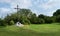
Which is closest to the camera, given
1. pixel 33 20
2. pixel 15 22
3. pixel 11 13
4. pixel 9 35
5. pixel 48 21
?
pixel 9 35

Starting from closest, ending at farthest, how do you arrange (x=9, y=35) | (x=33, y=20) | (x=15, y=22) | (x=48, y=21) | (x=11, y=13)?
(x=9, y=35) → (x=15, y=22) → (x=11, y=13) → (x=33, y=20) → (x=48, y=21)

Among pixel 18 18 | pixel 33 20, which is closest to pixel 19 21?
pixel 18 18

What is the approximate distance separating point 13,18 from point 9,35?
10889mm

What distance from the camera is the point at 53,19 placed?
32.6 metres

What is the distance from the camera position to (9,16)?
2689 centimetres

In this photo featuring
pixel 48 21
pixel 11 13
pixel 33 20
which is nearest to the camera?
pixel 11 13

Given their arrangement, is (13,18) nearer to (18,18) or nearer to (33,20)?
(18,18)

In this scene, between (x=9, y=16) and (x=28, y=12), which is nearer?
(x=9, y=16)

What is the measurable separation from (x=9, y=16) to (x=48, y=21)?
8.66 m

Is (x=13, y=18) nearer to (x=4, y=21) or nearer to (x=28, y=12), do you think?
(x=4, y=21)

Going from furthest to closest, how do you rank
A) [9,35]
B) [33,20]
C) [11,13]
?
[33,20], [11,13], [9,35]

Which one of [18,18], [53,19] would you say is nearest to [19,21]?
[18,18]

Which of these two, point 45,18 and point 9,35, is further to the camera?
point 45,18

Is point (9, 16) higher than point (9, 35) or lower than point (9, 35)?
higher
